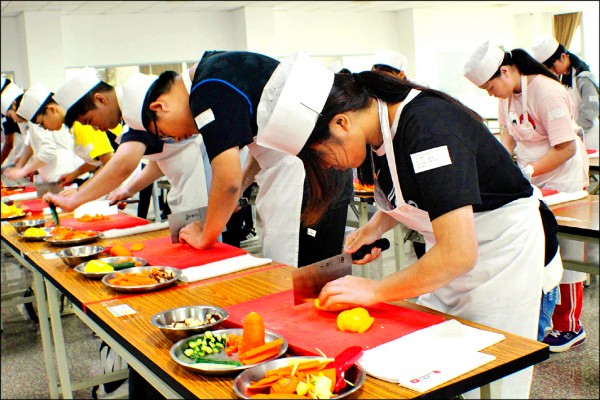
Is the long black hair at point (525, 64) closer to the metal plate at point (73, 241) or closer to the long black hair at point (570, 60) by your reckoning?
the long black hair at point (570, 60)

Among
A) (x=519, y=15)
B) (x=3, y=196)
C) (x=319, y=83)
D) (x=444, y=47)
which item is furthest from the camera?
(x=519, y=15)

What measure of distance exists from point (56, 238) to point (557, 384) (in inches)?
87.6

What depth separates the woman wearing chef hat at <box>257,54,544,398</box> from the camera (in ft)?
4.09

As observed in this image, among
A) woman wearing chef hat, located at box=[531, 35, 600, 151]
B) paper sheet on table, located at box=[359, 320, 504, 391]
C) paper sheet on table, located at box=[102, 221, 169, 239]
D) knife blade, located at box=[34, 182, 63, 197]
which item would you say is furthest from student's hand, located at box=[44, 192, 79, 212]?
woman wearing chef hat, located at box=[531, 35, 600, 151]

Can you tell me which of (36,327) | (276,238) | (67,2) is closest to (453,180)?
(276,238)

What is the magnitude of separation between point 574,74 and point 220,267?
14.2ft

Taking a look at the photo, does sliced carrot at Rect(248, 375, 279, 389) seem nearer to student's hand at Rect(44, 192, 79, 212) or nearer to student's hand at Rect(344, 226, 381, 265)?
student's hand at Rect(344, 226, 381, 265)

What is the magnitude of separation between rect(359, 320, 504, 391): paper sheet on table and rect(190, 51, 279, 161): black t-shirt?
3.17 ft

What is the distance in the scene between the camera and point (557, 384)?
2674 millimetres

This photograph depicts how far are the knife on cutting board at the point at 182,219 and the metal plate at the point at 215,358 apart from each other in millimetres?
1050

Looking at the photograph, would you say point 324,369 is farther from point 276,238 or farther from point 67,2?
point 67,2

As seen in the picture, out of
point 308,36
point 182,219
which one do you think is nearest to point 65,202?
point 182,219

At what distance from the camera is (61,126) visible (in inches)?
157

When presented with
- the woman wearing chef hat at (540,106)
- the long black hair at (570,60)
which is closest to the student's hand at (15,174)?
the woman wearing chef hat at (540,106)
